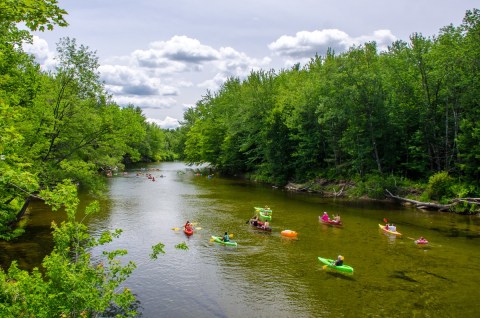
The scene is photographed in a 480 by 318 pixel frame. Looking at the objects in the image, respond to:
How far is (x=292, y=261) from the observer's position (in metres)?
21.8

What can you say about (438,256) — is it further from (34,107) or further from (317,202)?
(34,107)

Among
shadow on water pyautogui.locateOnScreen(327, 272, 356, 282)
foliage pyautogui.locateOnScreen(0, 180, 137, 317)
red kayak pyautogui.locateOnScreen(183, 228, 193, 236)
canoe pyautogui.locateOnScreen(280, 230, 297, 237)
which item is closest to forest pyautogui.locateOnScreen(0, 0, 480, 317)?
foliage pyautogui.locateOnScreen(0, 180, 137, 317)

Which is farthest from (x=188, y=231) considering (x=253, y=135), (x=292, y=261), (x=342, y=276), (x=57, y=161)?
(x=253, y=135)

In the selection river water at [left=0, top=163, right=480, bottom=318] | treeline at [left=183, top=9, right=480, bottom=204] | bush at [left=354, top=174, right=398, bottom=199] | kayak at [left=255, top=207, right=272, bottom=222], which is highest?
A: treeline at [left=183, top=9, right=480, bottom=204]

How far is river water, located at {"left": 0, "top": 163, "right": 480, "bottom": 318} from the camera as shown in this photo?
16.3 metres

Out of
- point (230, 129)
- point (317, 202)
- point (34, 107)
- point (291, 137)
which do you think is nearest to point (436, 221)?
point (317, 202)

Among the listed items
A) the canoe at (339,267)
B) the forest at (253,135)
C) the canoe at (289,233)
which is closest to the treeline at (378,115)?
the forest at (253,135)

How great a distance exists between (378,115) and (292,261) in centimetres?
2587

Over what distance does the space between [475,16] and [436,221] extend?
17559 mm

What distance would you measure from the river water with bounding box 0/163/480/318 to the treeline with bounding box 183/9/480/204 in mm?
7359

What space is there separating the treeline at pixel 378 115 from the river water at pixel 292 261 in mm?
7359

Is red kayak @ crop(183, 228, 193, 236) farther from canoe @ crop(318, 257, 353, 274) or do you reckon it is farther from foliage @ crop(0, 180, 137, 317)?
foliage @ crop(0, 180, 137, 317)

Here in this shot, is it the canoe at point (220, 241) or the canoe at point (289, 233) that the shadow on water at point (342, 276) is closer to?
the canoe at point (220, 241)

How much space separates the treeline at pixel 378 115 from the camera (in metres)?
35.2
